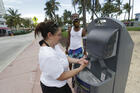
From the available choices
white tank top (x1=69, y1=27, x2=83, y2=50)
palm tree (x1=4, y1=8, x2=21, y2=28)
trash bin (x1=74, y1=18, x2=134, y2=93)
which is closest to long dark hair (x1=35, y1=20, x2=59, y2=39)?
trash bin (x1=74, y1=18, x2=134, y2=93)

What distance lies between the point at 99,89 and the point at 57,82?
41cm

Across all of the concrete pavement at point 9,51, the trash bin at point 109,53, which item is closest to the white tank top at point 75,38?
the trash bin at point 109,53

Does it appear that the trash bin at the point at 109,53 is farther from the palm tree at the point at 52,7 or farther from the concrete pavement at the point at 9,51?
the palm tree at the point at 52,7

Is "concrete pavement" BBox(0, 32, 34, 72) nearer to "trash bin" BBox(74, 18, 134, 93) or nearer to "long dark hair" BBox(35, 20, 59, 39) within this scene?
"long dark hair" BBox(35, 20, 59, 39)

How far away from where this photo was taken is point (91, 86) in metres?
0.86

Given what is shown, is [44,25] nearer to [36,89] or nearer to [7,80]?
[36,89]

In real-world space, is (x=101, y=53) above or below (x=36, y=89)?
above

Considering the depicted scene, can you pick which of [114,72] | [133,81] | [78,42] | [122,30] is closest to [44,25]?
[122,30]

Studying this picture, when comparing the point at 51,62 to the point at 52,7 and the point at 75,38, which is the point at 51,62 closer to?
the point at 75,38

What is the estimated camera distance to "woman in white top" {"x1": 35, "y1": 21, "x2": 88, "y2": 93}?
82 cm

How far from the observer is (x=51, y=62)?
2.63 feet

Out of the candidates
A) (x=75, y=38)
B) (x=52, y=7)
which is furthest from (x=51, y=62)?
(x=52, y=7)

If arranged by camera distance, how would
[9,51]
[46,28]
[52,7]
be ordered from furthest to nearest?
[52,7] < [9,51] < [46,28]

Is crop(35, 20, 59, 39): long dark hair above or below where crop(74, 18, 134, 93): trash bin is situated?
above
